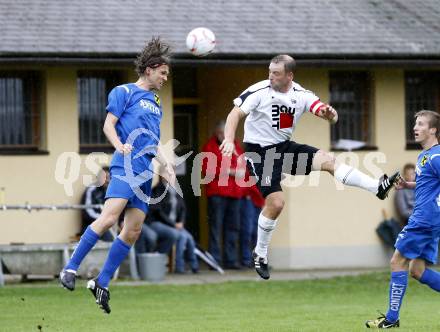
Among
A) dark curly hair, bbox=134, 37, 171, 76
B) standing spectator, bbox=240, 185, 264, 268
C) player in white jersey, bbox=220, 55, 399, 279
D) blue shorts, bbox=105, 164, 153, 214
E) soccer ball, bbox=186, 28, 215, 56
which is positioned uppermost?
soccer ball, bbox=186, 28, 215, 56

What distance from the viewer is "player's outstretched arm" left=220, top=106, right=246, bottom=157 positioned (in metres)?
12.4

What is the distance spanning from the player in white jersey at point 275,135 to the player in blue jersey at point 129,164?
0.97 metres

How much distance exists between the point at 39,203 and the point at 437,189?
963 cm

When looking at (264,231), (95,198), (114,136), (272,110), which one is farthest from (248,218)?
(114,136)

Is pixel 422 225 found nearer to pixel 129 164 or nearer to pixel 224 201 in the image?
pixel 129 164

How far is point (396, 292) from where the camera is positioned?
1270cm

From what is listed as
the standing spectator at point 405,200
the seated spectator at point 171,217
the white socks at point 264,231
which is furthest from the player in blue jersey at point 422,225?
the standing spectator at point 405,200

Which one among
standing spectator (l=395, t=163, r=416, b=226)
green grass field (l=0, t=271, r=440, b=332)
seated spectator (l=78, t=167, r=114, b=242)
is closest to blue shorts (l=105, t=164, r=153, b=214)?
green grass field (l=0, t=271, r=440, b=332)

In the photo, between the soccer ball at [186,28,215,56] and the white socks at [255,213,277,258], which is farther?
the soccer ball at [186,28,215,56]

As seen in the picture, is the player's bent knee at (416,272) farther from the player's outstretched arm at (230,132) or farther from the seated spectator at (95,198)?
the seated spectator at (95,198)

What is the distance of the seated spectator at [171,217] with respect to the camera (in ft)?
69.0

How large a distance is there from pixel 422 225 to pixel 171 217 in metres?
9.14

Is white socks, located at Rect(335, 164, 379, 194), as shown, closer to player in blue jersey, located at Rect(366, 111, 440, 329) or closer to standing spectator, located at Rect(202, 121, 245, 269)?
player in blue jersey, located at Rect(366, 111, 440, 329)

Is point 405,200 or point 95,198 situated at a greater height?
point 95,198
